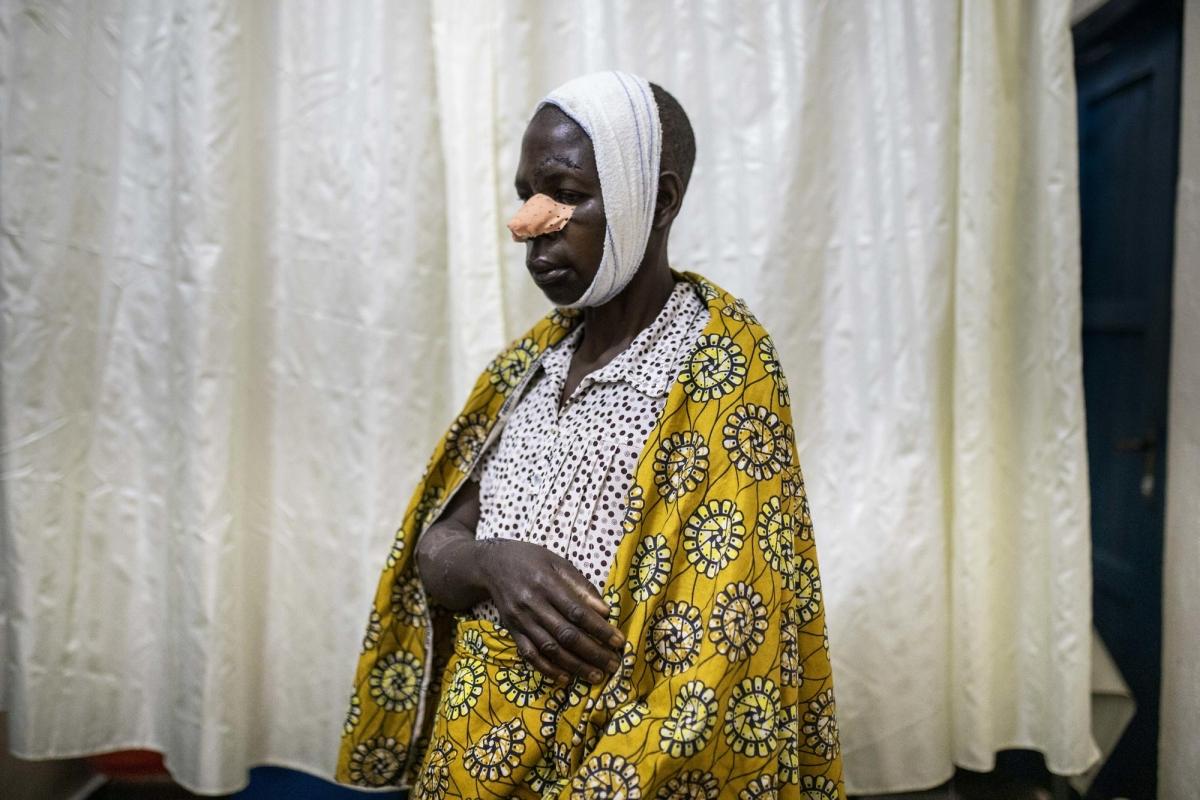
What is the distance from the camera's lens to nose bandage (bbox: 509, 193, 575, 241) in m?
0.96

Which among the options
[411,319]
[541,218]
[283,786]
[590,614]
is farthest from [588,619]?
[283,786]

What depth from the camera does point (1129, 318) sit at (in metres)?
1.84

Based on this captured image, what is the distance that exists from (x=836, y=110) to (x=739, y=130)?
18 centimetres

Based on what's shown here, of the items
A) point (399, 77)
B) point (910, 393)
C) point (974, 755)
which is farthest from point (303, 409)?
point (974, 755)

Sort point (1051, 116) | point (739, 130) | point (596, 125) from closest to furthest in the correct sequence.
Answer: point (596, 125), point (1051, 116), point (739, 130)

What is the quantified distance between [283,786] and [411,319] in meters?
0.99

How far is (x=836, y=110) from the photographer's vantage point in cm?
168

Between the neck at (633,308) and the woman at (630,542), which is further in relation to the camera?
the neck at (633,308)

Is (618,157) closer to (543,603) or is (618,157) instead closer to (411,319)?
(543,603)

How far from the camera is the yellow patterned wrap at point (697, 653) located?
32.3 inches

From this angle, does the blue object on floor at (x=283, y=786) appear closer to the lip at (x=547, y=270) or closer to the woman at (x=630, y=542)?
the woman at (x=630, y=542)

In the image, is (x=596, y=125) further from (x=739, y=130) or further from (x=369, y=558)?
(x=369, y=558)

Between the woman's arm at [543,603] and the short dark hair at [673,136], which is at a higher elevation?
the short dark hair at [673,136]

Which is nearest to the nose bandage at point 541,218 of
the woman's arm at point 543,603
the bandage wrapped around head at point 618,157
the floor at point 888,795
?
the bandage wrapped around head at point 618,157
